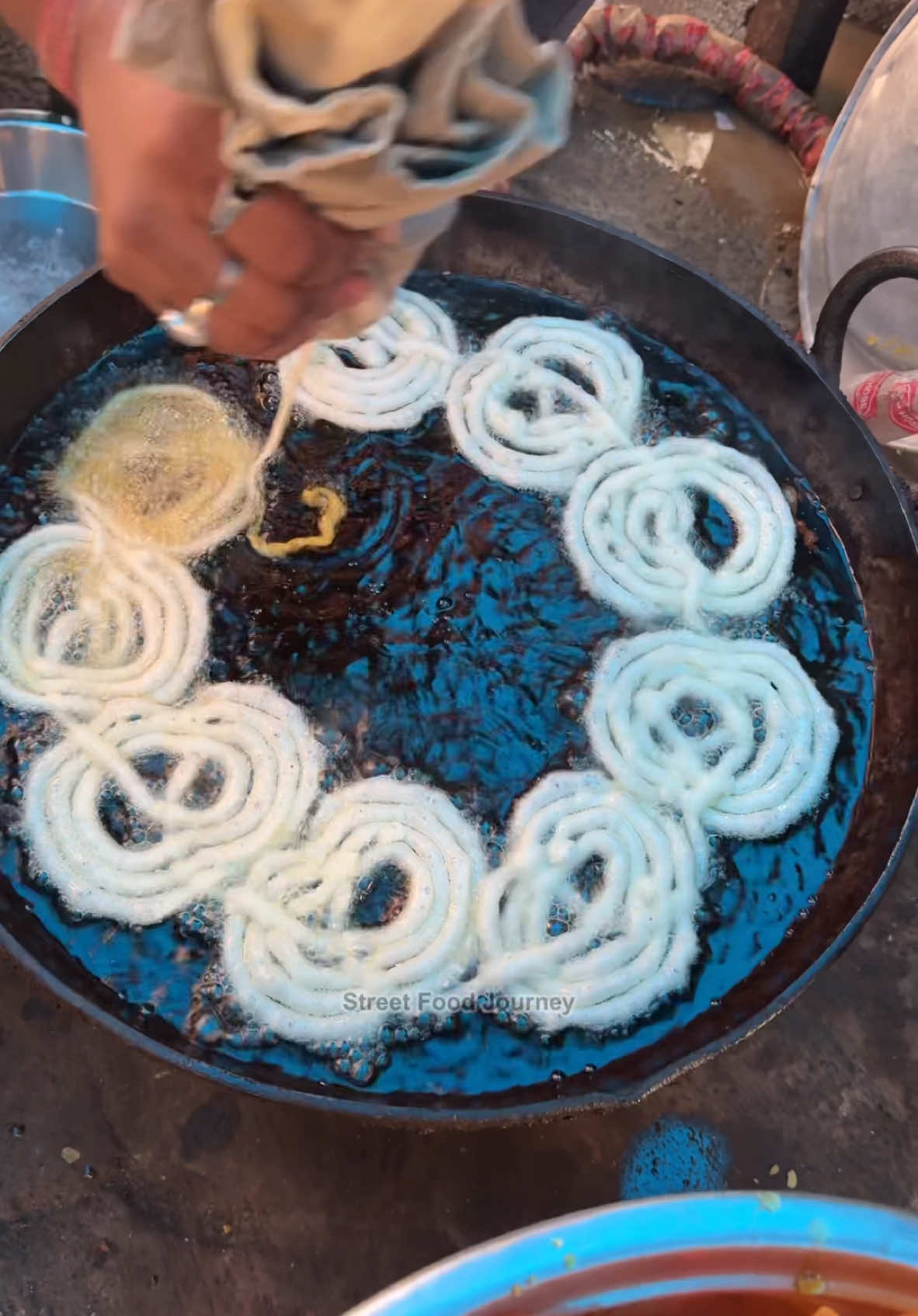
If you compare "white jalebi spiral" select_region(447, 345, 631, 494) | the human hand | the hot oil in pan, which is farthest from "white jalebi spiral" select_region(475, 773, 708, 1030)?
the human hand

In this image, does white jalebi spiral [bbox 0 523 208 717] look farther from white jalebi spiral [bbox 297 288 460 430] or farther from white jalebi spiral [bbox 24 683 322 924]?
white jalebi spiral [bbox 297 288 460 430]

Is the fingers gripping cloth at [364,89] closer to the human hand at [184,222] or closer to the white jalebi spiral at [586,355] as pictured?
the human hand at [184,222]

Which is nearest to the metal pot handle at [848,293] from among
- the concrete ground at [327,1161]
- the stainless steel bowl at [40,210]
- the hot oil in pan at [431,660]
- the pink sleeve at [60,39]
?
the hot oil in pan at [431,660]

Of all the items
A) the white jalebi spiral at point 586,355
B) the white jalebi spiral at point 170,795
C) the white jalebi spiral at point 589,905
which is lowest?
the white jalebi spiral at point 170,795

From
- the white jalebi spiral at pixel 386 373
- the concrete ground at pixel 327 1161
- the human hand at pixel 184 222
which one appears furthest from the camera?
the white jalebi spiral at pixel 386 373

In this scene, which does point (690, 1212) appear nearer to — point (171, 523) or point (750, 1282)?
point (750, 1282)

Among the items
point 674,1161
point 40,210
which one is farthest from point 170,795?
point 40,210
